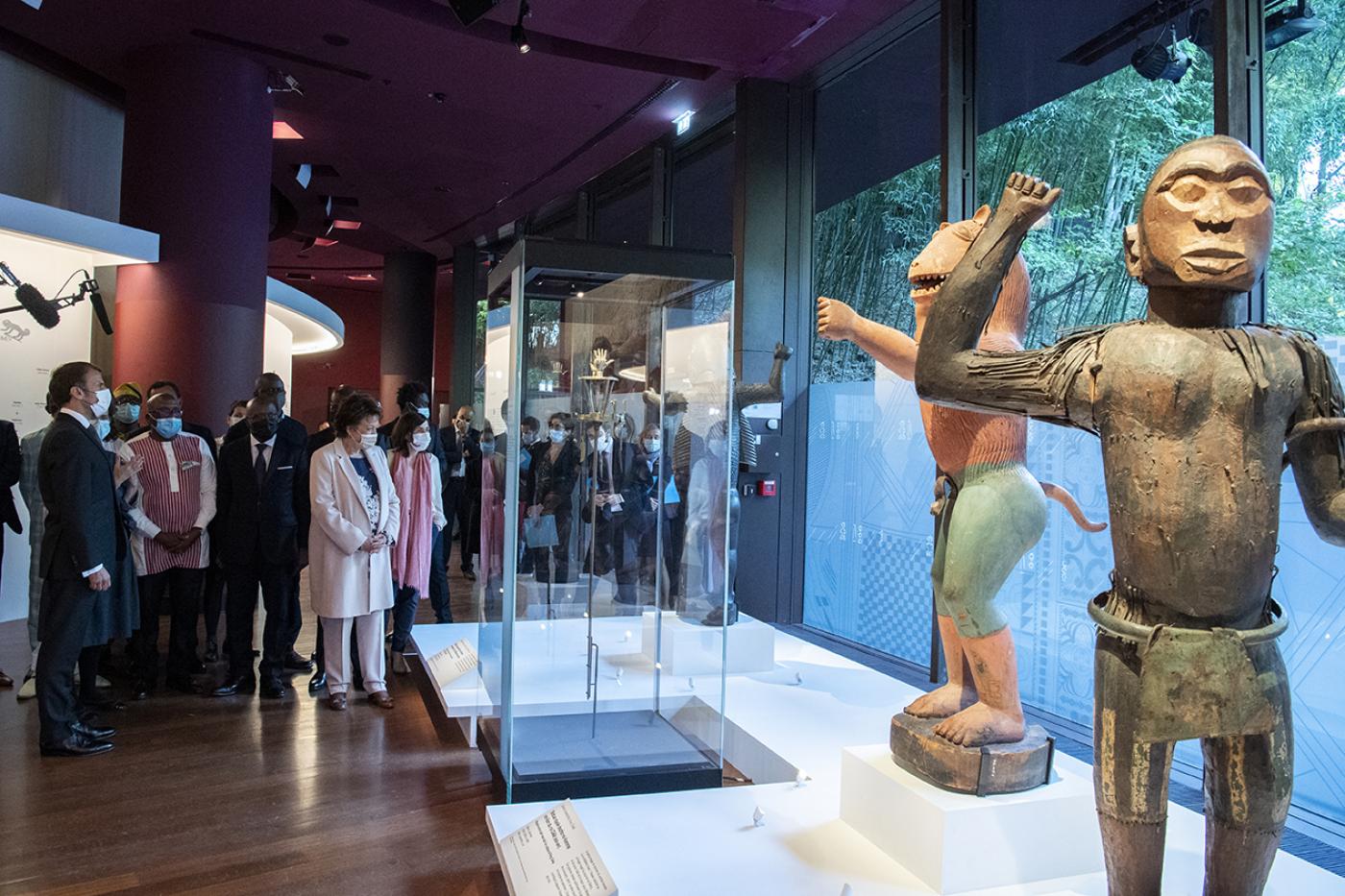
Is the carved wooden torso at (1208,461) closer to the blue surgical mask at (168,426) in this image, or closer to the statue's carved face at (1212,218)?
the statue's carved face at (1212,218)

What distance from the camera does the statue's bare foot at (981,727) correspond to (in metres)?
2.35

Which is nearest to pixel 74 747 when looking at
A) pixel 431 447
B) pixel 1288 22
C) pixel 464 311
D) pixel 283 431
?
pixel 283 431

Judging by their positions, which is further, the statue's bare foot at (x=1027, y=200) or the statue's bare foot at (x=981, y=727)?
the statue's bare foot at (x=981, y=727)

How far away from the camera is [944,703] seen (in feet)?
8.49

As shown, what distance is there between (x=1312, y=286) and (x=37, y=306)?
6.90 meters

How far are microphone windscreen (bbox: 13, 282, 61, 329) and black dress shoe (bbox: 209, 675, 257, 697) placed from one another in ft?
10.5

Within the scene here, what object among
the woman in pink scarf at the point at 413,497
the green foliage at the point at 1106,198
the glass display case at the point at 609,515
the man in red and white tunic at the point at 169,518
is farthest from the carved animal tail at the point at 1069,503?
the man in red and white tunic at the point at 169,518

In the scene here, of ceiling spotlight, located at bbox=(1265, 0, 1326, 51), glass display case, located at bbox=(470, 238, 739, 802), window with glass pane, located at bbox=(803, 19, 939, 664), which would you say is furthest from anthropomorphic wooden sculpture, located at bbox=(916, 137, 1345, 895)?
window with glass pane, located at bbox=(803, 19, 939, 664)

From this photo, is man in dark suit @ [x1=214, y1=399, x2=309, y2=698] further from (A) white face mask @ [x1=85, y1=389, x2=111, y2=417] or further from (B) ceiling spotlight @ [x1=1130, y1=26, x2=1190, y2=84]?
(B) ceiling spotlight @ [x1=1130, y1=26, x2=1190, y2=84]

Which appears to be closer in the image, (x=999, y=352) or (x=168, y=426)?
(x=999, y=352)

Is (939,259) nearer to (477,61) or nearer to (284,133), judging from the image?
(477,61)

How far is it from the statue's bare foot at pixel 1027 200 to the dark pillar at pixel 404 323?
41.2ft

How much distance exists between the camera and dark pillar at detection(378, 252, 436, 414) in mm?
13664

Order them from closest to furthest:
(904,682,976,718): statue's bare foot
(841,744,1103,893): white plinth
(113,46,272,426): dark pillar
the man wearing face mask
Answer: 1. (841,744,1103,893): white plinth
2. (904,682,976,718): statue's bare foot
3. the man wearing face mask
4. (113,46,272,426): dark pillar
